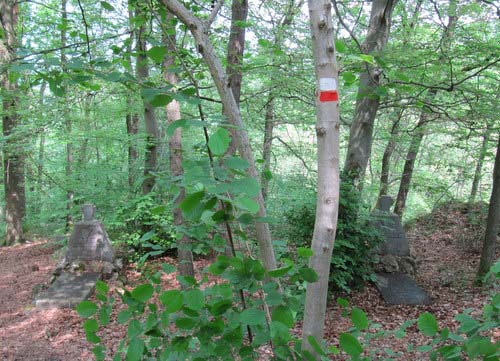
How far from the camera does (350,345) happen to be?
1.10 m

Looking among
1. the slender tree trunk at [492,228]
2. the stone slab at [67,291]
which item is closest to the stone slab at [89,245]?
the stone slab at [67,291]

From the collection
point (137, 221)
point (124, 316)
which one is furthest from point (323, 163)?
point (137, 221)

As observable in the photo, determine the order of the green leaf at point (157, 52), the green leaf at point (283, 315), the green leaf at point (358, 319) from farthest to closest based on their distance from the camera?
the green leaf at point (157, 52) → the green leaf at point (358, 319) → the green leaf at point (283, 315)

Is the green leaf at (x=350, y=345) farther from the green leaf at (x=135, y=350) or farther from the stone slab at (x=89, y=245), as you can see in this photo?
the stone slab at (x=89, y=245)

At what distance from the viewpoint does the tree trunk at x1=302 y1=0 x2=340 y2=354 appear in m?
1.23

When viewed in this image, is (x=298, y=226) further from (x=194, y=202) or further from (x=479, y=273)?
(x=194, y=202)

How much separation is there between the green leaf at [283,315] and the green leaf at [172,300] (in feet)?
0.93

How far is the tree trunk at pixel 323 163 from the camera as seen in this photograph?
1231mm

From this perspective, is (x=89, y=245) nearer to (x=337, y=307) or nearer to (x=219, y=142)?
(x=337, y=307)

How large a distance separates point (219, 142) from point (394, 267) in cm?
662

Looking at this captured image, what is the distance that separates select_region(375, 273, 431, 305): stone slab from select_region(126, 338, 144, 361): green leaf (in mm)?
5450

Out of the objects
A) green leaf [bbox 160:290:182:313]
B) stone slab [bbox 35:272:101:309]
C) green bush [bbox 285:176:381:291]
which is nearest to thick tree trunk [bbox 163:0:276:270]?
green leaf [bbox 160:290:182:313]

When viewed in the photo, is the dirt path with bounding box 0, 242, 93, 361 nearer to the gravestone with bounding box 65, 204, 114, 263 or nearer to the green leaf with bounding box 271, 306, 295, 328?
the gravestone with bounding box 65, 204, 114, 263

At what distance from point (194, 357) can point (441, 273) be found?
23.6 ft
